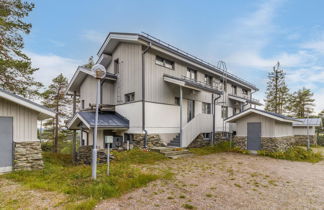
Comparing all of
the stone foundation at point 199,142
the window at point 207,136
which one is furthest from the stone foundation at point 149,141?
the window at point 207,136

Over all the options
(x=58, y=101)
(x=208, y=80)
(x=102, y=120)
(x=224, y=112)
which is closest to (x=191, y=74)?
(x=208, y=80)

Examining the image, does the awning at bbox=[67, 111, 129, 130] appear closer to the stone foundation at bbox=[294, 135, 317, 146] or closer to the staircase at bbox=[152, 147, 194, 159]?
the staircase at bbox=[152, 147, 194, 159]

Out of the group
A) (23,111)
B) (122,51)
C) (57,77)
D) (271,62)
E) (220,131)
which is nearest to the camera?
(23,111)

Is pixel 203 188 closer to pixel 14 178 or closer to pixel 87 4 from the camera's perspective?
pixel 14 178

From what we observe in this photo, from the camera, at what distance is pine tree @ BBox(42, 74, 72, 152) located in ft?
72.4

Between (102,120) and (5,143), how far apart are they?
5332mm

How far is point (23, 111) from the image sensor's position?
7.35 m

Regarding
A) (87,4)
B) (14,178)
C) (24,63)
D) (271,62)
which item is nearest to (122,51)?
(87,4)

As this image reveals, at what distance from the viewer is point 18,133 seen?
715 cm

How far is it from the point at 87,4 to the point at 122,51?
4771 millimetres

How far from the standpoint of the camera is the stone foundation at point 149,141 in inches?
456

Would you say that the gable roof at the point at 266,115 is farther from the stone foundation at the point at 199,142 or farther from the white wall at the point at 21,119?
the white wall at the point at 21,119

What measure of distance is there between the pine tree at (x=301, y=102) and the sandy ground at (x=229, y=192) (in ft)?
99.5

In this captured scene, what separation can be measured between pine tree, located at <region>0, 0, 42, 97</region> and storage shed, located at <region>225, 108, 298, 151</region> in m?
16.1
